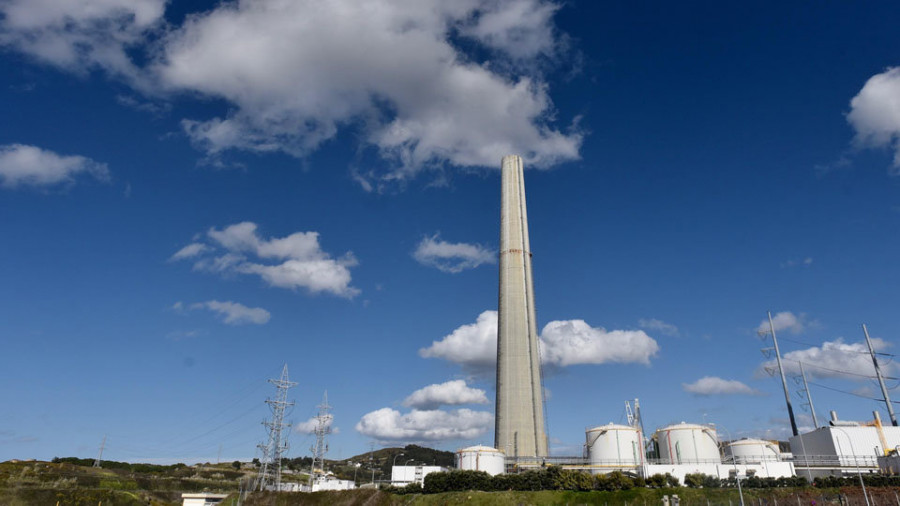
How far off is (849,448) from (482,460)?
46392mm

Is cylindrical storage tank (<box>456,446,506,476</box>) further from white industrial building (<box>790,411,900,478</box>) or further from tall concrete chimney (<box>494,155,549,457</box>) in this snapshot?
white industrial building (<box>790,411,900,478</box>)

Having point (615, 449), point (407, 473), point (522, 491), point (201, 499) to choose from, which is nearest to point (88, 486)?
point (201, 499)

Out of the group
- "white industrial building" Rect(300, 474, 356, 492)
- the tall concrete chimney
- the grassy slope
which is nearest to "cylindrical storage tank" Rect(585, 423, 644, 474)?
the tall concrete chimney

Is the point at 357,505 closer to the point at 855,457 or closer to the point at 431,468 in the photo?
the point at 431,468

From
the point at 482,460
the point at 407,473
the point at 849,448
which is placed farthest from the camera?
the point at 407,473

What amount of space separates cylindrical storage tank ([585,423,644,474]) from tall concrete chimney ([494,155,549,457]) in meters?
10.6

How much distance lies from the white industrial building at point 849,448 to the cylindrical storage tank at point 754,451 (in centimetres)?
350

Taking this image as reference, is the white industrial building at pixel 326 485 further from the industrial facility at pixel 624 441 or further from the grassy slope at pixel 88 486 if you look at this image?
the industrial facility at pixel 624 441

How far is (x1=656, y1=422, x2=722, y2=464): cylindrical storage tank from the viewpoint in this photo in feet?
231

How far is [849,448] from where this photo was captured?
223 feet

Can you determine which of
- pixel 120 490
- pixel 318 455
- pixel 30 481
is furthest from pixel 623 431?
pixel 30 481

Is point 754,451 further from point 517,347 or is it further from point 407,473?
point 407,473

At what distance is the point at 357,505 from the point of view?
216 ft

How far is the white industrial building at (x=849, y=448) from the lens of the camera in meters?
66.6
